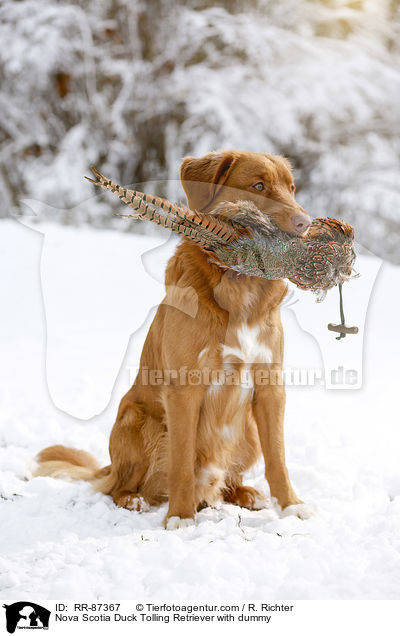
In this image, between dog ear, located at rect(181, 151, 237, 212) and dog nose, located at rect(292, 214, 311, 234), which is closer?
dog nose, located at rect(292, 214, 311, 234)

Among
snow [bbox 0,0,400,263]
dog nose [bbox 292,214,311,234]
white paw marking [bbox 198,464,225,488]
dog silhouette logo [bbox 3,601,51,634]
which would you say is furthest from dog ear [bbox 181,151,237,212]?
snow [bbox 0,0,400,263]

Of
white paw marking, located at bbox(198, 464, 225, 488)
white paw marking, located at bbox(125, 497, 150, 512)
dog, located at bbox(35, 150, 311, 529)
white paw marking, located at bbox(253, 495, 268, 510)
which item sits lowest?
white paw marking, located at bbox(253, 495, 268, 510)

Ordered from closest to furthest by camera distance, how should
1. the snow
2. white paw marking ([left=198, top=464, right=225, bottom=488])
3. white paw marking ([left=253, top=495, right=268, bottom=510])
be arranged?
white paw marking ([left=198, top=464, right=225, bottom=488]) → white paw marking ([left=253, top=495, right=268, bottom=510]) → the snow

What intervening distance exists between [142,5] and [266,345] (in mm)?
9494

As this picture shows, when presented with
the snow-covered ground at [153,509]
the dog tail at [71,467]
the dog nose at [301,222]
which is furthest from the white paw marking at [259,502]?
the dog nose at [301,222]

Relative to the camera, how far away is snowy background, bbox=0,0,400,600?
207 cm

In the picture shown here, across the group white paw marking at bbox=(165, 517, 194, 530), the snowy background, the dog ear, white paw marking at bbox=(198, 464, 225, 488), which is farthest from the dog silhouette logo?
the dog ear

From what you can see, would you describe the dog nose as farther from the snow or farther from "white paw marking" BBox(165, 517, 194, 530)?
the snow

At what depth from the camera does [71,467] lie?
9.57 feet

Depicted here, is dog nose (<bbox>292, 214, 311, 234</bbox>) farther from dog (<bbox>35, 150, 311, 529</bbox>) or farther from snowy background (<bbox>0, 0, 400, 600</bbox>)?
snowy background (<bbox>0, 0, 400, 600</bbox>)

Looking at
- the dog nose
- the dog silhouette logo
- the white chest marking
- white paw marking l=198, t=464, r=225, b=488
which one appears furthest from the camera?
white paw marking l=198, t=464, r=225, b=488

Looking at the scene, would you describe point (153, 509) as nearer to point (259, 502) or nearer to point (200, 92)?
point (259, 502)

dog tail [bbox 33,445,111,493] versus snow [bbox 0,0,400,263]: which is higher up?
snow [bbox 0,0,400,263]

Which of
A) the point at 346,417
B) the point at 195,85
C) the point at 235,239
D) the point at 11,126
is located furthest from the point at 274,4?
the point at 235,239
